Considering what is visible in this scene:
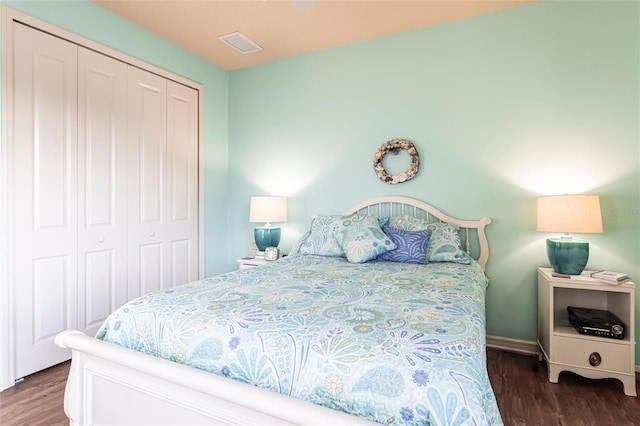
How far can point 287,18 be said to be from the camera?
9.66 feet

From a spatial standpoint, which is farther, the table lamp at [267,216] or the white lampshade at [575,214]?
the table lamp at [267,216]

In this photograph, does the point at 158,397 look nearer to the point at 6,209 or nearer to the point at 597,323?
the point at 6,209

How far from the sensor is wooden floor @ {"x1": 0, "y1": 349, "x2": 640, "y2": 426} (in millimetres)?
1884

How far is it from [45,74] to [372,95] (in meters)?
2.52

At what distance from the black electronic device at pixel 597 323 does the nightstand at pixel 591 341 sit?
0.08ft

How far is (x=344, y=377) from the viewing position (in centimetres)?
102

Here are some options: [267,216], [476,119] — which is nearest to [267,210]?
[267,216]

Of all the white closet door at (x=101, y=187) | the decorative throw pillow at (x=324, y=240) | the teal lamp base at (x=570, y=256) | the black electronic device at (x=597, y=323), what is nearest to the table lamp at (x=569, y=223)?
the teal lamp base at (x=570, y=256)

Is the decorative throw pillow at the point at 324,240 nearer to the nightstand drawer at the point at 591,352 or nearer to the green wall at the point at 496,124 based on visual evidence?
the green wall at the point at 496,124

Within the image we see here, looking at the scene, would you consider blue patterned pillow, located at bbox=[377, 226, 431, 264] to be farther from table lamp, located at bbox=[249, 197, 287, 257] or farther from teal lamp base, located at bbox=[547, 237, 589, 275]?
table lamp, located at bbox=[249, 197, 287, 257]

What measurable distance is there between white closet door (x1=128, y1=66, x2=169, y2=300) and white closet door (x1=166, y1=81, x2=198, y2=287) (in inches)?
3.2

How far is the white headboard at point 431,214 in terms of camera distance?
2.81 metres

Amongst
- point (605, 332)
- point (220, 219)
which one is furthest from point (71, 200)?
point (605, 332)

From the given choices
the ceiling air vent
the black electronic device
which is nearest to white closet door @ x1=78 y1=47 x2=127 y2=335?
the ceiling air vent
